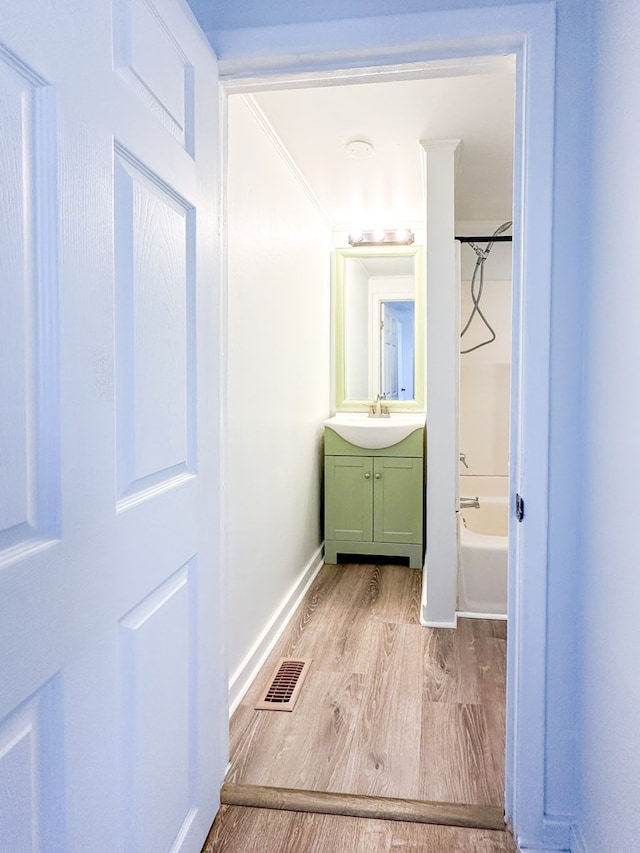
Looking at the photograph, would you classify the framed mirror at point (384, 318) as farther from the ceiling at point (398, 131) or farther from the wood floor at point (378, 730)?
the wood floor at point (378, 730)

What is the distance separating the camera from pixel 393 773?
72.5 inches

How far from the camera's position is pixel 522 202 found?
150 cm

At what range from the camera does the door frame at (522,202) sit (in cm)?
147

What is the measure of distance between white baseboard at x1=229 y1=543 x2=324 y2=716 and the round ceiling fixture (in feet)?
6.87

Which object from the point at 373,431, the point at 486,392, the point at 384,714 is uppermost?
the point at 486,392

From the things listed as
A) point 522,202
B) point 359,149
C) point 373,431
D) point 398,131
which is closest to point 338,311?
point 373,431

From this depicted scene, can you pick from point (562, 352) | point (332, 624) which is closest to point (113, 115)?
point (562, 352)

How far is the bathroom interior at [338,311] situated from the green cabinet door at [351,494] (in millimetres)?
106

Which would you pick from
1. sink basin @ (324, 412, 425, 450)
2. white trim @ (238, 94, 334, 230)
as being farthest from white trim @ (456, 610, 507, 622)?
white trim @ (238, 94, 334, 230)

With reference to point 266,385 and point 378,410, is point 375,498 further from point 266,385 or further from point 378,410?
point 266,385

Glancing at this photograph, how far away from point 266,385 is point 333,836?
5.40ft

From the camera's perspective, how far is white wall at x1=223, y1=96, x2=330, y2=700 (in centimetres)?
224

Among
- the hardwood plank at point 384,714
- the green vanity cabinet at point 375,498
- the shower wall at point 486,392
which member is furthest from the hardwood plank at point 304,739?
the shower wall at point 486,392

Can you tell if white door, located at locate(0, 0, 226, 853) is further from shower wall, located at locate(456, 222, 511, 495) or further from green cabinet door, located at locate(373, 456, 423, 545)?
shower wall, located at locate(456, 222, 511, 495)
